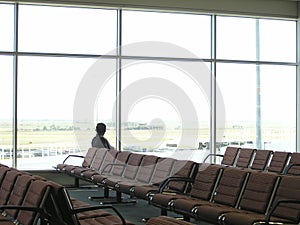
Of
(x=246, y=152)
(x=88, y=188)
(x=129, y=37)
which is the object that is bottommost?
(x=88, y=188)

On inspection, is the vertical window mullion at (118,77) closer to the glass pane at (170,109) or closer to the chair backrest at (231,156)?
the glass pane at (170,109)

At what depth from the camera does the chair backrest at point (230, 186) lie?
212 inches

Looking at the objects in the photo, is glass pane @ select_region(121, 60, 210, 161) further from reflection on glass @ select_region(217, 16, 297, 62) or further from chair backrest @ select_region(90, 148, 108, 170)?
chair backrest @ select_region(90, 148, 108, 170)

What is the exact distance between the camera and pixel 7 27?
10391mm

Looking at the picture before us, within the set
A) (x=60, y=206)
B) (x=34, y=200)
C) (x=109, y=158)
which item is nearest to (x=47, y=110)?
(x=109, y=158)

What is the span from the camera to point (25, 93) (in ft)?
34.9

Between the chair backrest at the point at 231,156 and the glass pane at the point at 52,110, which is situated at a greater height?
the glass pane at the point at 52,110

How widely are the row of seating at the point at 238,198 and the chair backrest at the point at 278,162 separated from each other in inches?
94.3

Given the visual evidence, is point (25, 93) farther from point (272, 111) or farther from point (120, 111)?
point (272, 111)

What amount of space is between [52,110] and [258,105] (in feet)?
15.1

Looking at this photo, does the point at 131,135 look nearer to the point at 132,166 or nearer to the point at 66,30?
the point at 66,30

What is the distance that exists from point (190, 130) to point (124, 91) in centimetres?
174

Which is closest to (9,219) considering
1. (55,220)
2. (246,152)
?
(55,220)

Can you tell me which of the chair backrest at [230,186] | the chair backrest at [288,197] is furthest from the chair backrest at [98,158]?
the chair backrest at [288,197]
